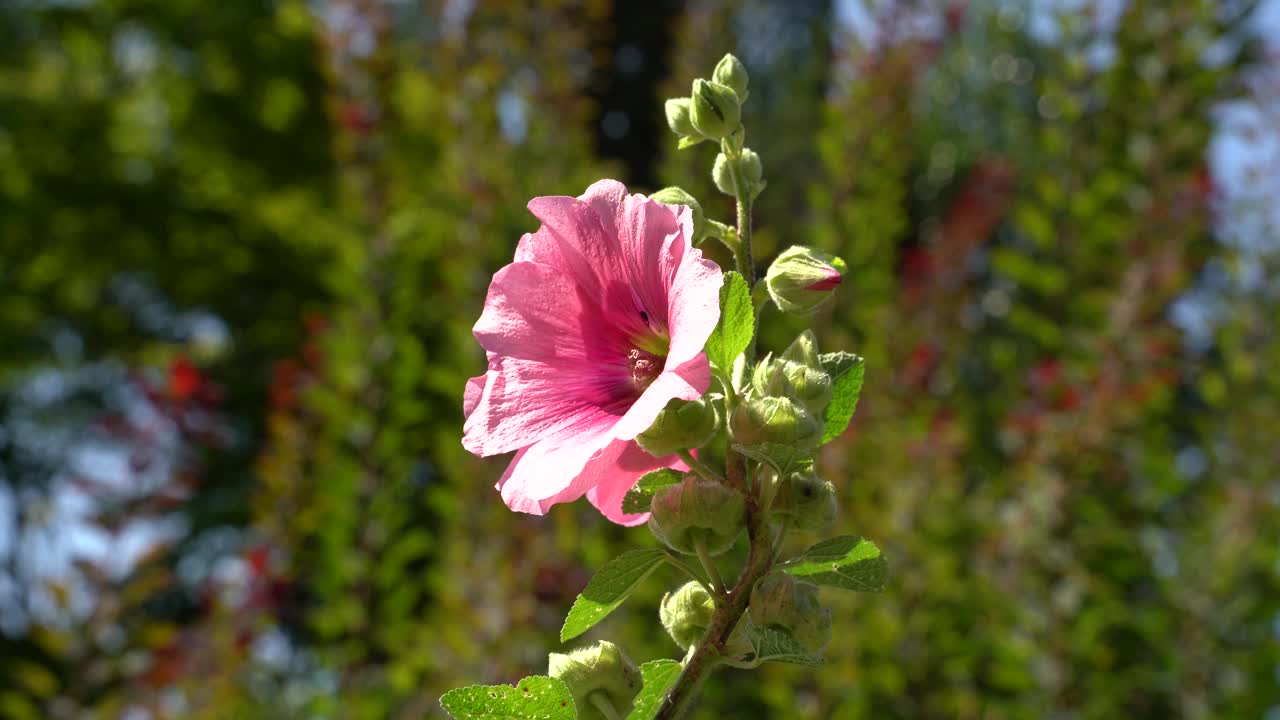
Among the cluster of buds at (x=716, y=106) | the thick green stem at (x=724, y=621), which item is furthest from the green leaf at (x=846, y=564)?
the cluster of buds at (x=716, y=106)

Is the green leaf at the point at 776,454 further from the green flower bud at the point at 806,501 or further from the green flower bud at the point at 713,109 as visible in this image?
the green flower bud at the point at 713,109

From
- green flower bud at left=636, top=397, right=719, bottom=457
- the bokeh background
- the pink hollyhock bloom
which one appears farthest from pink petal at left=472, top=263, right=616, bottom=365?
the bokeh background

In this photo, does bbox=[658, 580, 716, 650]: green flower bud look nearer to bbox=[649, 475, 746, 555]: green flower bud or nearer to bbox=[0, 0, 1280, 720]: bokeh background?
bbox=[649, 475, 746, 555]: green flower bud

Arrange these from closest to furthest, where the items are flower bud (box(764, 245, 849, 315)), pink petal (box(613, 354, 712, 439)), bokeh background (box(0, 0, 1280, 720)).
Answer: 1. pink petal (box(613, 354, 712, 439))
2. flower bud (box(764, 245, 849, 315))
3. bokeh background (box(0, 0, 1280, 720))

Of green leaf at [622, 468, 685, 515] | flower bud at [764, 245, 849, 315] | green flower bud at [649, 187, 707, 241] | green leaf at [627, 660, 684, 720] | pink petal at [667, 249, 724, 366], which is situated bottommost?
green leaf at [627, 660, 684, 720]

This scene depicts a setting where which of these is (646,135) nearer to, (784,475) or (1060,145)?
(1060,145)

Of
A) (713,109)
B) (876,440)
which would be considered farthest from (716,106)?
(876,440)
